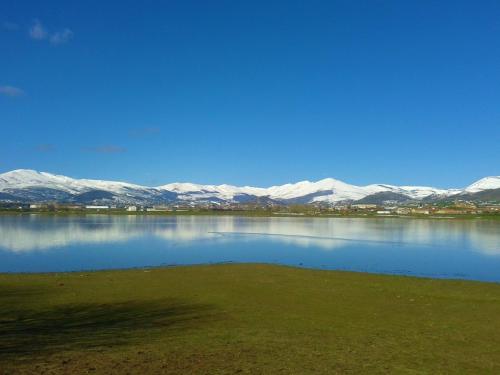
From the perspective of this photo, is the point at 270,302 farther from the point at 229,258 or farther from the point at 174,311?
the point at 229,258

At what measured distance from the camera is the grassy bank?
9391 mm

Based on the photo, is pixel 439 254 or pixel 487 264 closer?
pixel 487 264

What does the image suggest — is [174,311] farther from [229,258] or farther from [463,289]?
[229,258]

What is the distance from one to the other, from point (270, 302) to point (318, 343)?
22.1 ft

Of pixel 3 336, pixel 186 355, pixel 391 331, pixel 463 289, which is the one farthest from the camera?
pixel 463 289

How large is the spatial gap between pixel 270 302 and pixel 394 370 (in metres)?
8.94

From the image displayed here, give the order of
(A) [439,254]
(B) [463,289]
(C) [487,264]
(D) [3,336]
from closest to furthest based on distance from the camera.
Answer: (D) [3,336] → (B) [463,289] → (C) [487,264] → (A) [439,254]

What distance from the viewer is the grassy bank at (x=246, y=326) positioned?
939 centimetres

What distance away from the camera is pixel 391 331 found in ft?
42.1

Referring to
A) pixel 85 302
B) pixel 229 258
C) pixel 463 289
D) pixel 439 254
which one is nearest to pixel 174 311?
pixel 85 302

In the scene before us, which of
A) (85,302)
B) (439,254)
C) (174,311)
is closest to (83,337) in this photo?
(174,311)

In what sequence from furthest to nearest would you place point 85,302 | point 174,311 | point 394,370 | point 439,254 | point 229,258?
point 439,254, point 229,258, point 85,302, point 174,311, point 394,370

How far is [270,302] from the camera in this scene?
17906mm

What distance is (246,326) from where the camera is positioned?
43.6 feet
